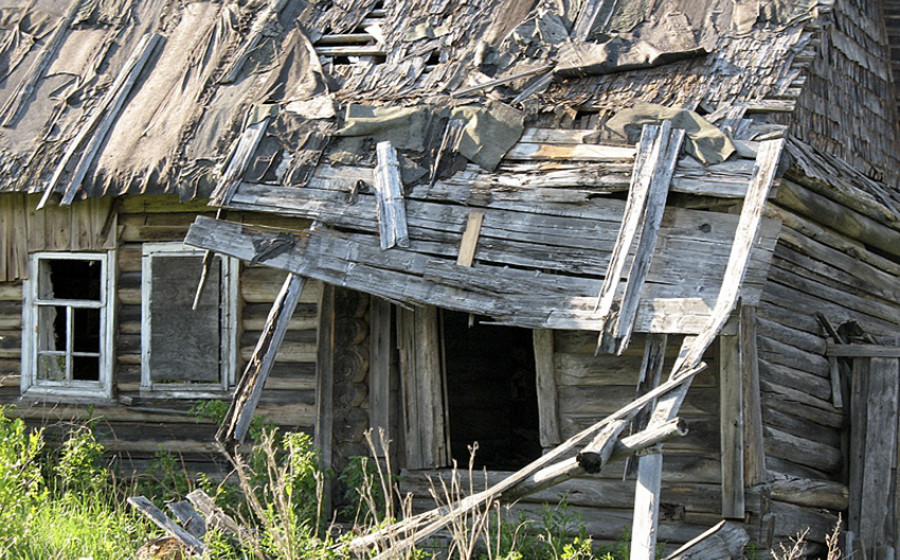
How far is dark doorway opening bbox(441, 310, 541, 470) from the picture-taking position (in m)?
12.9

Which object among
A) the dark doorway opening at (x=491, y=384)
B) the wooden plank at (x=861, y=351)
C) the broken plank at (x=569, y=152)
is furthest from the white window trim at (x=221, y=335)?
the wooden plank at (x=861, y=351)

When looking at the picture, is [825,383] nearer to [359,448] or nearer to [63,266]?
[359,448]

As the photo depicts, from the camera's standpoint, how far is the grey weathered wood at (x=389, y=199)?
25.3 feet

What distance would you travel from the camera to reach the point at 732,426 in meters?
7.39

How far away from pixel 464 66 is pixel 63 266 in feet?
20.8

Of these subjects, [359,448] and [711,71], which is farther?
[359,448]

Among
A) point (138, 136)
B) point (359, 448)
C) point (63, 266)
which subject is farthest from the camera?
point (63, 266)

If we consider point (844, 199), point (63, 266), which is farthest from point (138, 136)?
point (844, 199)

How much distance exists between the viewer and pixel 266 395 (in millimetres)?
9086

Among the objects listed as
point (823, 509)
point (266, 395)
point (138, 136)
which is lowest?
point (823, 509)

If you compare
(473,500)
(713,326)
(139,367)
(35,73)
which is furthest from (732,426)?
(35,73)

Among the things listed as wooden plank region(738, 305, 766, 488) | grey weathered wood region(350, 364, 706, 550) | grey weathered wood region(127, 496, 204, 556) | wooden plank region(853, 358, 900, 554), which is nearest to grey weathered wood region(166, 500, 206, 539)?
grey weathered wood region(127, 496, 204, 556)

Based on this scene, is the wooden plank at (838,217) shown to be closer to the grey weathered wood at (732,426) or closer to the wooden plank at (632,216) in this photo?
the wooden plank at (632,216)

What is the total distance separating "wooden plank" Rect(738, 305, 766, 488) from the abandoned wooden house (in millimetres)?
21
